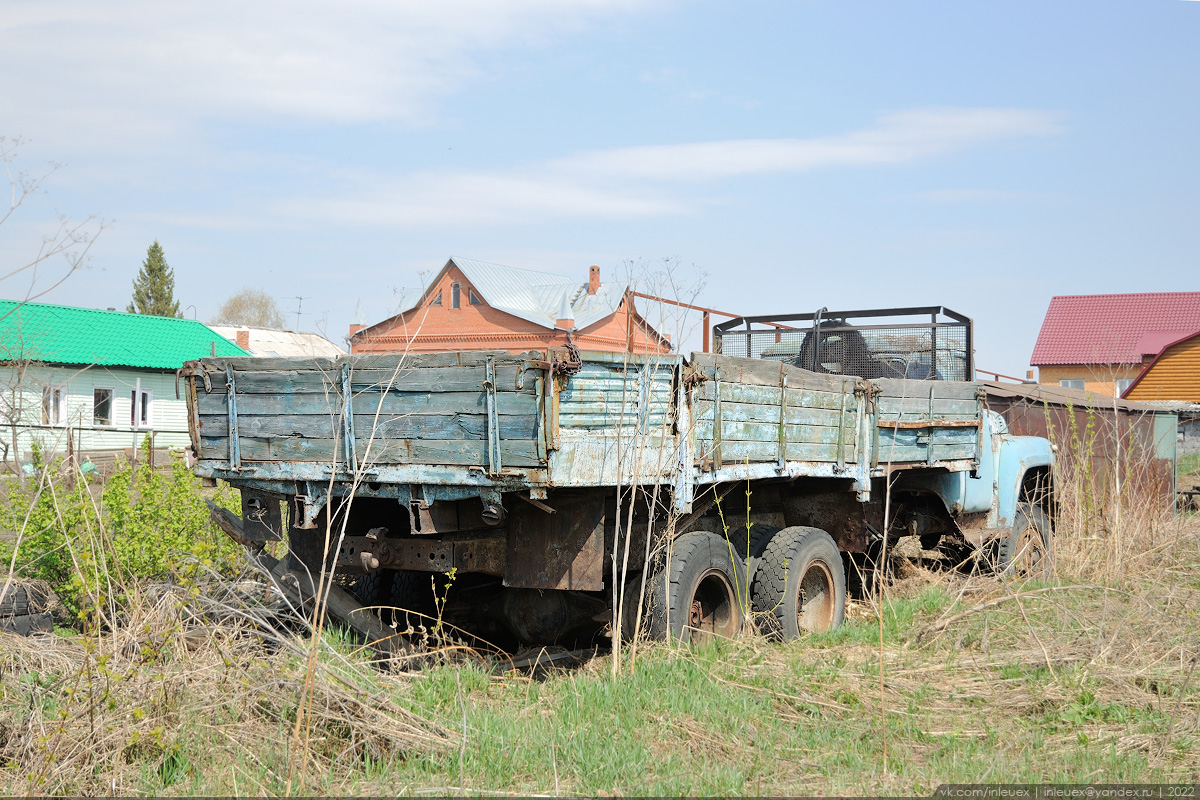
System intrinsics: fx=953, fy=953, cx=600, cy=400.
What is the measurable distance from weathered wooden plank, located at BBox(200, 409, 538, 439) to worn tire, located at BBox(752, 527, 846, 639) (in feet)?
7.73

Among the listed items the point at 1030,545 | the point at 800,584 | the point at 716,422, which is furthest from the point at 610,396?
the point at 1030,545

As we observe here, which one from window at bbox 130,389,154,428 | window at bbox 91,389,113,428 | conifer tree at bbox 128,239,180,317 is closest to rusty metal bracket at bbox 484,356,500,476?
window at bbox 91,389,113,428

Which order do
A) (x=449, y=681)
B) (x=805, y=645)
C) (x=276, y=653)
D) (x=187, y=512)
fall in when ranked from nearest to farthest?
(x=276, y=653), (x=449, y=681), (x=805, y=645), (x=187, y=512)

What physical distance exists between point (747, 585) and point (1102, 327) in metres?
41.1

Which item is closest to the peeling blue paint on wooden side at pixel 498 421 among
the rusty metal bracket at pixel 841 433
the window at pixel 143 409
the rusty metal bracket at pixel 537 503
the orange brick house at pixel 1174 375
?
the rusty metal bracket at pixel 537 503

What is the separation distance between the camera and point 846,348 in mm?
9484

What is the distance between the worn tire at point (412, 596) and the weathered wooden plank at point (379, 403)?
1.65m

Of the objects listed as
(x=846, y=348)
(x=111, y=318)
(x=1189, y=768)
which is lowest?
(x=1189, y=768)

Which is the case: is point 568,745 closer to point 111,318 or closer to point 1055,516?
point 1055,516

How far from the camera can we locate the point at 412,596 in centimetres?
635

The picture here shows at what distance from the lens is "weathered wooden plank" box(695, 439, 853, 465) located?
5133 millimetres

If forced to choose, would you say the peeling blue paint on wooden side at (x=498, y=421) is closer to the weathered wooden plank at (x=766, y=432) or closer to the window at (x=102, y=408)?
the weathered wooden plank at (x=766, y=432)

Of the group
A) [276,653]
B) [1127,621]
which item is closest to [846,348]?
[1127,621]

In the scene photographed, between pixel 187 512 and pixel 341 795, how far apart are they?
4579 millimetres
